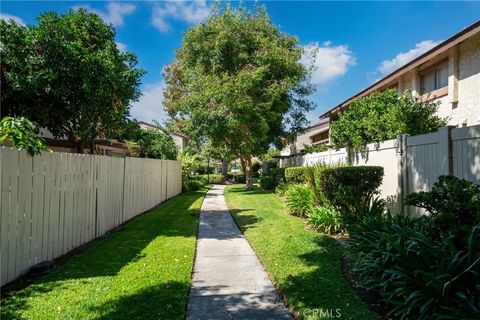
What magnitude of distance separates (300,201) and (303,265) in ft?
17.8

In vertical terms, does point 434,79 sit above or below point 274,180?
above

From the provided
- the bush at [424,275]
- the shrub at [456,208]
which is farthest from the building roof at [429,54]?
the bush at [424,275]

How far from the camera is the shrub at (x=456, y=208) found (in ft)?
13.3

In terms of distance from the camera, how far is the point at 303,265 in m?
5.66

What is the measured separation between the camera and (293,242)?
23.8ft

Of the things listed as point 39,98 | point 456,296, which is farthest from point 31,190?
point 456,296

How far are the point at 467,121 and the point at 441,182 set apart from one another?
944 cm

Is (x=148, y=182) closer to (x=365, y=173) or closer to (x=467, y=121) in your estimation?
(x=365, y=173)

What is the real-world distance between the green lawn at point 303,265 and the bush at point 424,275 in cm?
38

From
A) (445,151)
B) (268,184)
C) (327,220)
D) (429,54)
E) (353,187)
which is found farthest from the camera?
(268,184)

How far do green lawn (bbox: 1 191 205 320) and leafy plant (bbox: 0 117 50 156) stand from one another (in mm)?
2075

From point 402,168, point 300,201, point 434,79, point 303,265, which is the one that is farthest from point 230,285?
point 434,79

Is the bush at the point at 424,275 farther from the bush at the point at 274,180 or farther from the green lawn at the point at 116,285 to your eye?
the bush at the point at 274,180

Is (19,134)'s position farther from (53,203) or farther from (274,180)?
(274,180)
